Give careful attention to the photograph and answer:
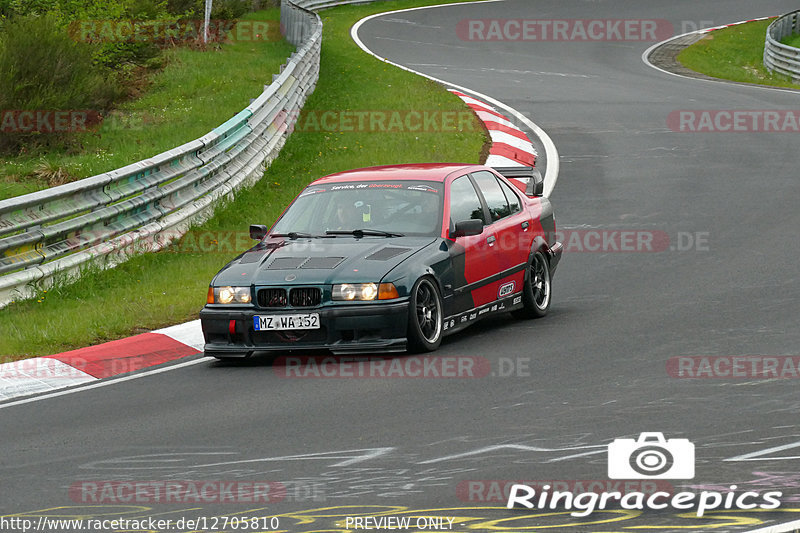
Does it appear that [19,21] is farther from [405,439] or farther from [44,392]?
[405,439]

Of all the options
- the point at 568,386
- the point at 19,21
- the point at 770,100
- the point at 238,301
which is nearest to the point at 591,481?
the point at 568,386

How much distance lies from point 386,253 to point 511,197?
7.27 feet

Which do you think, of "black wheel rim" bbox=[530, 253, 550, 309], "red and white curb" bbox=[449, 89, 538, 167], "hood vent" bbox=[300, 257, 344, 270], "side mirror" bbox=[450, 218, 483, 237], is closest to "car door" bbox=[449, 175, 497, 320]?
"side mirror" bbox=[450, 218, 483, 237]

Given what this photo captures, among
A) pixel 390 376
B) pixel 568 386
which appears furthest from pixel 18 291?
pixel 568 386

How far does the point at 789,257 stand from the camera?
12.9 meters

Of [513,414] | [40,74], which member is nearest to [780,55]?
[40,74]

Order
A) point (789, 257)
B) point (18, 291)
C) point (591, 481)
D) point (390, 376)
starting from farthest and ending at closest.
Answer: point (789, 257)
point (18, 291)
point (390, 376)
point (591, 481)

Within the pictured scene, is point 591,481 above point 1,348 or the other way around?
above

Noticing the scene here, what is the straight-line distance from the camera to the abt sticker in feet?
34.8

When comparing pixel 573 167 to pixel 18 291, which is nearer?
pixel 18 291

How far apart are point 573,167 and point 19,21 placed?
9043mm

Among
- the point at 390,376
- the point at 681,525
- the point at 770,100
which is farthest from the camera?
the point at 770,100
